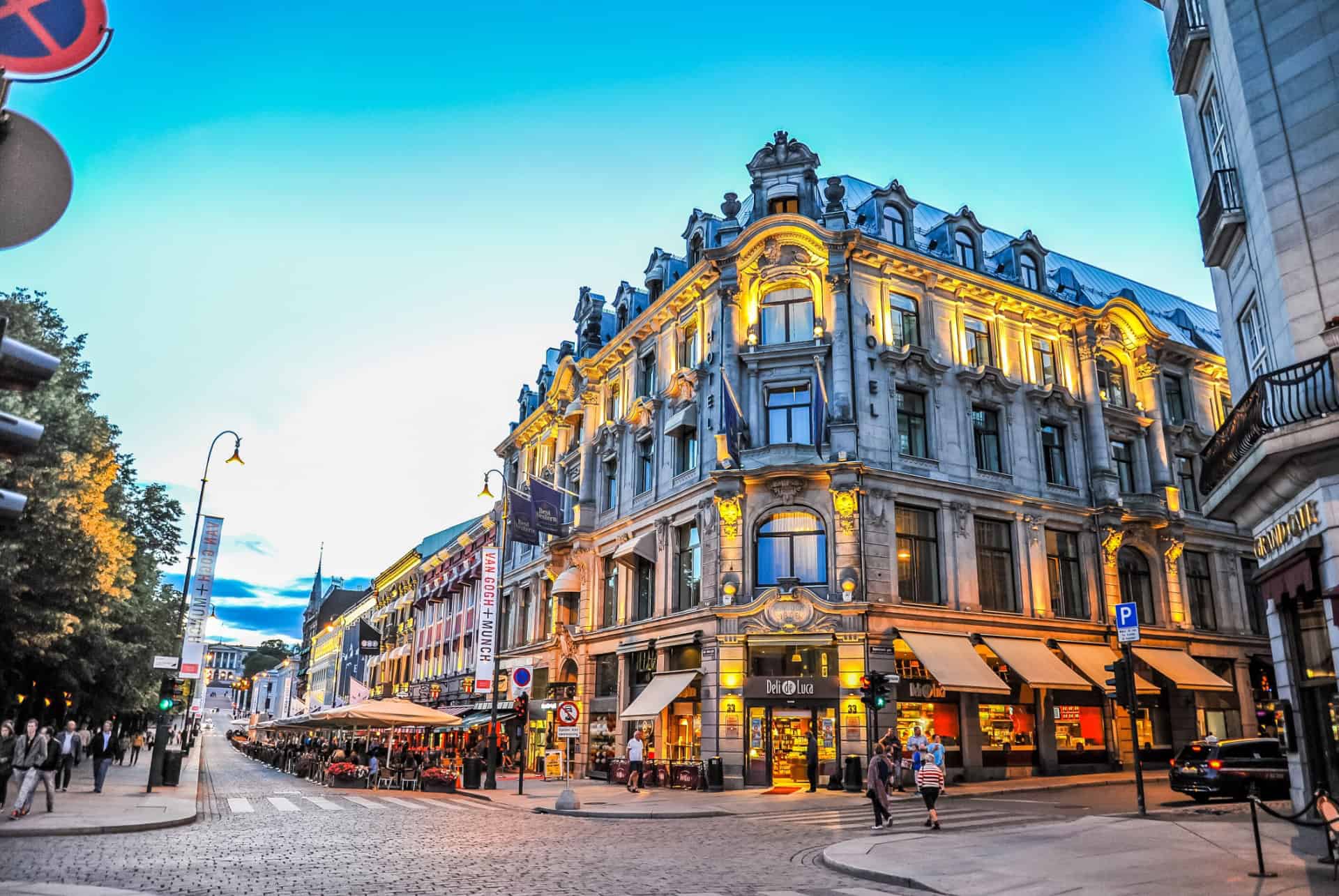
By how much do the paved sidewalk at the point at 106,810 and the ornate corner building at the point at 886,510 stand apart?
14440 millimetres

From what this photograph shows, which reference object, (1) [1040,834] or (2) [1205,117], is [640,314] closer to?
(2) [1205,117]

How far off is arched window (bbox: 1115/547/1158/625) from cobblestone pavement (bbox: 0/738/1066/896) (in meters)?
20.2

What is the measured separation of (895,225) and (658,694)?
19393mm

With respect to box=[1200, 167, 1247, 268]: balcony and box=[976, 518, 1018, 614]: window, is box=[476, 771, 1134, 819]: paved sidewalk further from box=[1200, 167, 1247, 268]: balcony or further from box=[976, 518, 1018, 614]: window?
box=[1200, 167, 1247, 268]: balcony

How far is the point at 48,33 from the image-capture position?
384 cm

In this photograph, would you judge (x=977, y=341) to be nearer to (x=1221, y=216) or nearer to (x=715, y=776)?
(x=715, y=776)

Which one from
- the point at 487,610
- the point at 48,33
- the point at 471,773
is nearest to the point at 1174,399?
the point at 487,610

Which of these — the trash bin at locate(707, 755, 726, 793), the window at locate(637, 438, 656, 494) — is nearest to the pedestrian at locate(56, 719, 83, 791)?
the trash bin at locate(707, 755, 726, 793)

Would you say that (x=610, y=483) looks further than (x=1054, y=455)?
Yes

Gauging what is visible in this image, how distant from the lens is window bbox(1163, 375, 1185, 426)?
3978cm

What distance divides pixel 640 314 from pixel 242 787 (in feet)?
75.3

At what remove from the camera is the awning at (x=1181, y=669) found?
33.8 m

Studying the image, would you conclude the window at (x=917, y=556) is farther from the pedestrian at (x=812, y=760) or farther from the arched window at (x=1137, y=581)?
the arched window at (x=1137, y=581)

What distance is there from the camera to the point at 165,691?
2498cm
